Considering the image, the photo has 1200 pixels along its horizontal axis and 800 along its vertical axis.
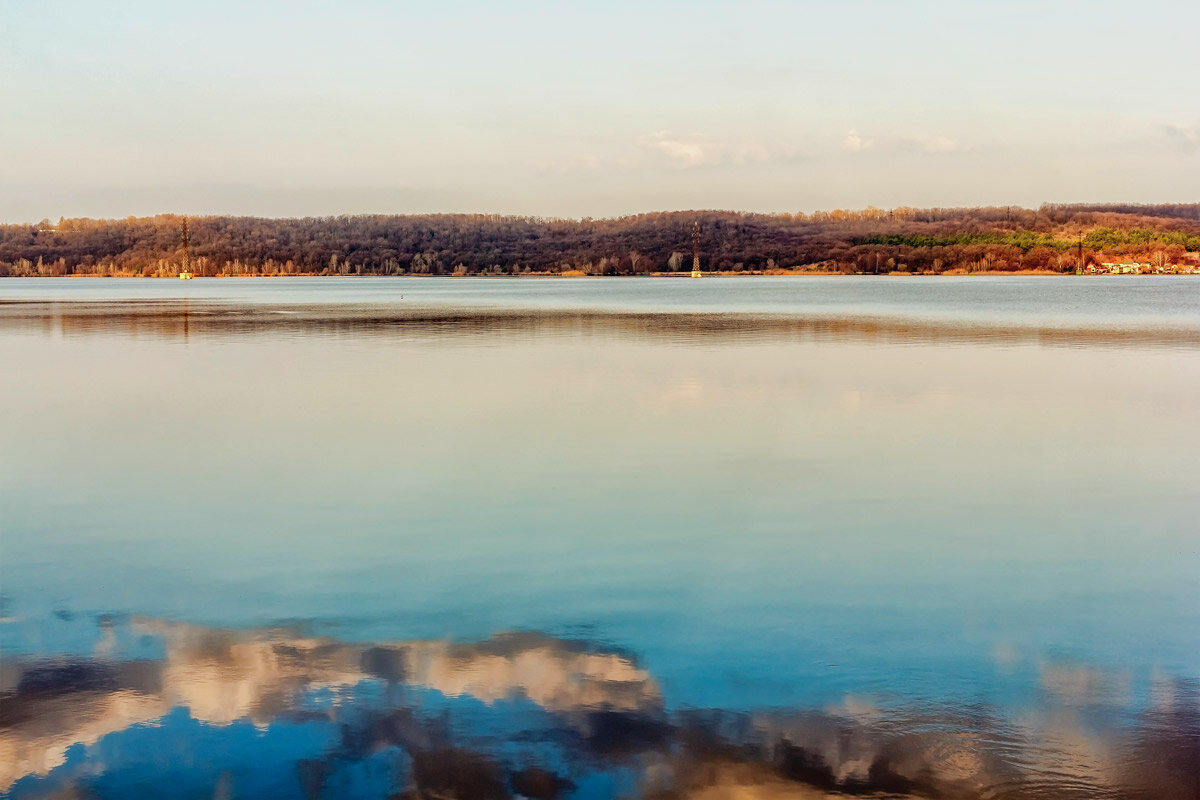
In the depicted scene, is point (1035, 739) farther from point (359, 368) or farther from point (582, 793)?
point (359, 368)

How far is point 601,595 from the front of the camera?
7.16m

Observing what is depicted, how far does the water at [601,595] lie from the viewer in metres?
4.79

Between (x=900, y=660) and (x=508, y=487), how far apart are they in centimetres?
536

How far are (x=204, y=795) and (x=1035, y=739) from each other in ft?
10.9

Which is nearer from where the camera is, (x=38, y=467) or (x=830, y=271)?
(x=38, y=467)

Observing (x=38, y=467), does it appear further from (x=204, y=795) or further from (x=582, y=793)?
(x=582, y=793)

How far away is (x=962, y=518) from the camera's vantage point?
941 centimetres

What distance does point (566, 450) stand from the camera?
12.9m

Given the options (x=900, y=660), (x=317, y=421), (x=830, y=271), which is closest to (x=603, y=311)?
(x=317, y=421)

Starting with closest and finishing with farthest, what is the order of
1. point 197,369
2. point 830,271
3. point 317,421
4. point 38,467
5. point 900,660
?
point 900,660
point 38,467
point 317,421
point 197,369
point 830,271

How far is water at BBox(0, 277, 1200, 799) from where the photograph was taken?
15.7ft

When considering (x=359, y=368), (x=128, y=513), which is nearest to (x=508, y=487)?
(x=128, y=513)

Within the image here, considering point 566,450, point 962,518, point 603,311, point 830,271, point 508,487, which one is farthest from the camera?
point 830,271

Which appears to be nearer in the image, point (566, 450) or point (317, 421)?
point (566, 450)
